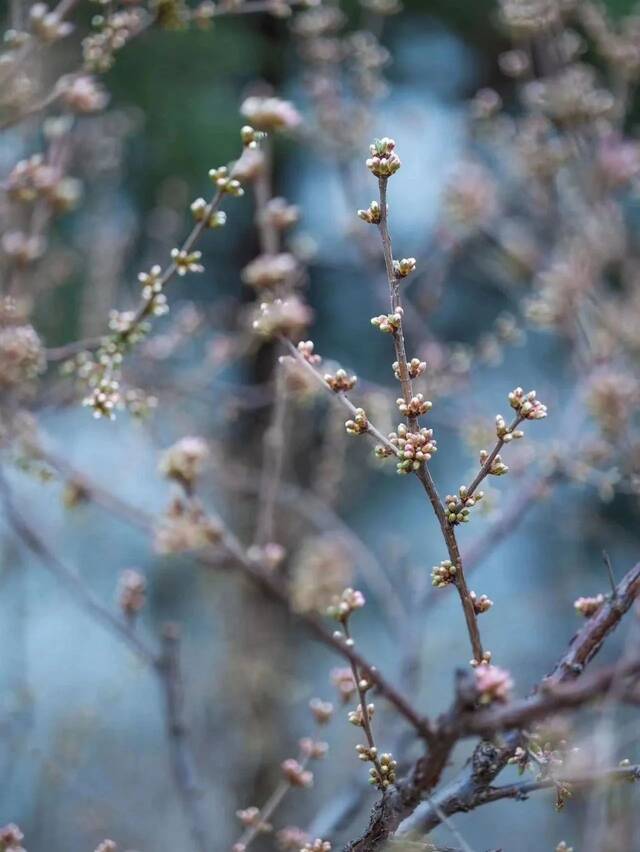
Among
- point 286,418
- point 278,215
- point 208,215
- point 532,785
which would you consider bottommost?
point 532,785

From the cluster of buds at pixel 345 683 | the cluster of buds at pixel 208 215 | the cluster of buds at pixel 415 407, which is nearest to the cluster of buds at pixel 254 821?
the cluster of buds at pixel 345 683

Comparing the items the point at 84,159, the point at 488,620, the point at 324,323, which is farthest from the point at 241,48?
the point at 488,620

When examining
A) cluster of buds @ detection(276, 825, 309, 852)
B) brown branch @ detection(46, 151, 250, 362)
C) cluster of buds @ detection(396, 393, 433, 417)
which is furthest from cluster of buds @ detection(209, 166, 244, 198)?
cluster of buds @ detection(276, 825, 309, 852)

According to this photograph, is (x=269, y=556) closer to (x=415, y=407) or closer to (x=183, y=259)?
(x=183, y=259)

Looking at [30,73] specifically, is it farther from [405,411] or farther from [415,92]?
[415,92]

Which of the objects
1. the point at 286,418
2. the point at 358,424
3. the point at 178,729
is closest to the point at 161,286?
the point at 358,424

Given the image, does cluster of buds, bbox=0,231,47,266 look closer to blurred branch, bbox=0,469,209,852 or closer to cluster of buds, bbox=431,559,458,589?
blurred branch, bbox=0,469,209,852

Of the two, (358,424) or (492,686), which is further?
(358,424)

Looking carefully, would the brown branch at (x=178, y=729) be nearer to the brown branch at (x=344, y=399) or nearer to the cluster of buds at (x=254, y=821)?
the cluster of buds at (x=254, y=821)
